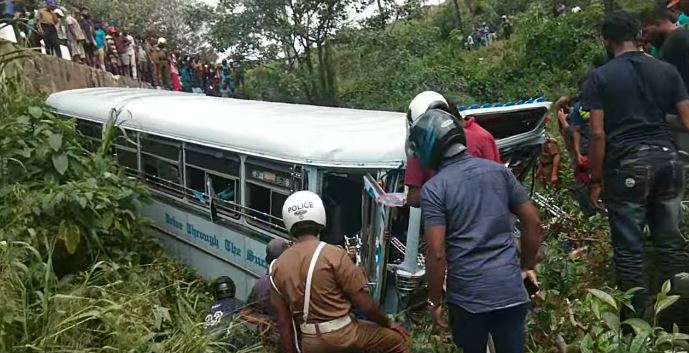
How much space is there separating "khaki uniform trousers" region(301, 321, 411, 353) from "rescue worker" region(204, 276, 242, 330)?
3.27 ft

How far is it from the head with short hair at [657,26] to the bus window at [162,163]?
4521 millimetres

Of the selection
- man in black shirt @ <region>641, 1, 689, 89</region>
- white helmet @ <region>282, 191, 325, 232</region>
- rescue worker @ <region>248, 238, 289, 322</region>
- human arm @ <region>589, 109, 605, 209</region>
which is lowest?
rescue worker @ <region>248, 238, 289, 322</region>

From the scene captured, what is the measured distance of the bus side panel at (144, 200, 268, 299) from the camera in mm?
6211

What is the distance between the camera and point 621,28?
3.78 meters

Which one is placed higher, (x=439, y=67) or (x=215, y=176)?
(x=439, y=67)

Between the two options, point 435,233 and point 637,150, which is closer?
point 435,233

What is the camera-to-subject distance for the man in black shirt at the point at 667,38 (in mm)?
4246

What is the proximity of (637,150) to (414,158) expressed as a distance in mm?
1177

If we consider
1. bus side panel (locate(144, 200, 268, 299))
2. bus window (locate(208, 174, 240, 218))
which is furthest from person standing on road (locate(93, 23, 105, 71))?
bus window (locate(208, 174, 240, 218))

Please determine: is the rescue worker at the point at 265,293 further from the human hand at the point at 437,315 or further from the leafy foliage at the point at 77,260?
the human hand at the point at 437,315

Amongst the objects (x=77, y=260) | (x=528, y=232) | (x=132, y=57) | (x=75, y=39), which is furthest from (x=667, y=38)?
(x=132, y=57)

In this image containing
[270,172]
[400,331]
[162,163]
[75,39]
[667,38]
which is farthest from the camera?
[75,39]

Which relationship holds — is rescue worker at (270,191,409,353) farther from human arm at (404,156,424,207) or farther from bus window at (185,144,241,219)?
bus window at (185,144,241,219)

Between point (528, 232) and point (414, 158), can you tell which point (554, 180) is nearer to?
point (414, 158)
